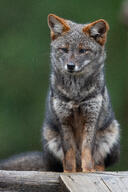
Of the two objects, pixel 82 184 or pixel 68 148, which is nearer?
pixel 82 184

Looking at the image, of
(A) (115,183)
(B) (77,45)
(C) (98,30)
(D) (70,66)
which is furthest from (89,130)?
(A) (115,183)

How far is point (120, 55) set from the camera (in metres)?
17.3

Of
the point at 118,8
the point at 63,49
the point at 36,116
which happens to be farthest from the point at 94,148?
the point at 118,8

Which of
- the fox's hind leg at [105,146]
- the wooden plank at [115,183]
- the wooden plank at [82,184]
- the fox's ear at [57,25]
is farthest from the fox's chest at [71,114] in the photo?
the wooden plank at [115,183]

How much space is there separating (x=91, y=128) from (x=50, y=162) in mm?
811

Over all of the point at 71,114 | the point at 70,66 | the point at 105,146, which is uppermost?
the point at 70,66

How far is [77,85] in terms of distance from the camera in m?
7.68

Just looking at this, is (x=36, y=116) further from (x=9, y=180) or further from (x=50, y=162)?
(x=9, y=180)

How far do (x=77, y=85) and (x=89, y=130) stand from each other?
57cm

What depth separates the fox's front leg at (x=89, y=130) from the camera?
24.9 ft

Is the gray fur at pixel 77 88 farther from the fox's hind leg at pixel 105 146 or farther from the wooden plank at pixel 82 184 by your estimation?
the wooden plank at pixel 82 184

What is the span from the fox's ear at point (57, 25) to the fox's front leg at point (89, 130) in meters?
0.92

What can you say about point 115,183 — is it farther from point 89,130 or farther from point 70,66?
point 70,66

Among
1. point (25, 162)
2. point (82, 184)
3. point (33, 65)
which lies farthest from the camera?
point (33, 65)
